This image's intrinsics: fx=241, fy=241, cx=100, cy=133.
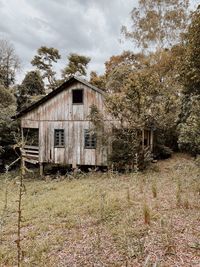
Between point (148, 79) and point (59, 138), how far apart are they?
673 cm

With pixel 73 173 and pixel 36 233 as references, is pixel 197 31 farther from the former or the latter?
pixel 73 173

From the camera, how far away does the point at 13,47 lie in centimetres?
3431

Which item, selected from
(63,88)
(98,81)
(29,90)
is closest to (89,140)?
(63,88)

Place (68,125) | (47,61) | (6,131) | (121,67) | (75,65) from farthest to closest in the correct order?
(47,61)
(75,65)
(121,67)
(6,131)
(68,125)


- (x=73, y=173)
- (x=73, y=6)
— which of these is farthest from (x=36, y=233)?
(x=73, y=6)

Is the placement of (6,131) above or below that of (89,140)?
above

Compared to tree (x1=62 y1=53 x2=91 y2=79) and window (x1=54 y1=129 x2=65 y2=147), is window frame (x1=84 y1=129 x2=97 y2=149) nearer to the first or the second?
window (x1=54 y1=129 x2=65 y2=147)

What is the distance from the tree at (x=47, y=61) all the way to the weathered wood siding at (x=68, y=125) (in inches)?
828

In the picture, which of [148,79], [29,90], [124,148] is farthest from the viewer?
[29,90]

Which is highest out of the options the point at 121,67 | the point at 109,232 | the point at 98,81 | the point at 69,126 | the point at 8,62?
the point at 8,62

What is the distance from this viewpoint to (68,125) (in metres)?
15.5

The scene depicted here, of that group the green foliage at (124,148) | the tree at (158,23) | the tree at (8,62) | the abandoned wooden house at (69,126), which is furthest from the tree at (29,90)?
the tree at (8,62)

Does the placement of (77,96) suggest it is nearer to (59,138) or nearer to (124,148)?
(59,138)

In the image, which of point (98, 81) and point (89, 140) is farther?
point (98, 81)
